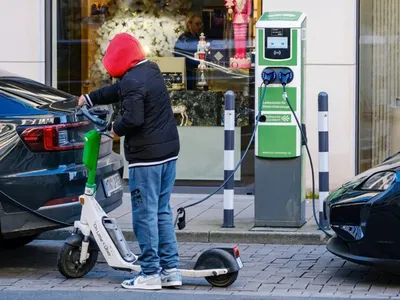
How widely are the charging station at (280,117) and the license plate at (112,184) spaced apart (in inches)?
62.2

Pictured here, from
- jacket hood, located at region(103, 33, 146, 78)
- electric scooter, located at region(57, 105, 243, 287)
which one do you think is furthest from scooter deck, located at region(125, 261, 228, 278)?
jacket hood, located at region(103, 33, 146, 78)

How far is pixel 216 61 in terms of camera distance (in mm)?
12398

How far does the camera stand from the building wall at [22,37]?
12320 millimetres

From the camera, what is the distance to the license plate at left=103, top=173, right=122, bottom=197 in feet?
26.4

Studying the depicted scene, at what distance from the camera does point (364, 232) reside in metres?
7.12

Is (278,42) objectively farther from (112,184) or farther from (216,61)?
(216,61)

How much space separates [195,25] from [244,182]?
205 centimetres

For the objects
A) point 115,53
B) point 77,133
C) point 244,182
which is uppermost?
point 115,53

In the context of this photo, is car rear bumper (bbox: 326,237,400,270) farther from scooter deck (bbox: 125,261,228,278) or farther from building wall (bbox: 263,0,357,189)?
building wall (bbox: 263,0,357,189)

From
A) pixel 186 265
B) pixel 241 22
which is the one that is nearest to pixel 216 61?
pixel 241 22

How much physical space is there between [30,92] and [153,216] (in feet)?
5.96

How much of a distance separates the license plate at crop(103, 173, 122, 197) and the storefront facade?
3485 millimetres

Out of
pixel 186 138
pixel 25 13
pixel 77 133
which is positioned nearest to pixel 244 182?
pixel 186 138

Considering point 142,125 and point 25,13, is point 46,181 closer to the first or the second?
point 142,125
